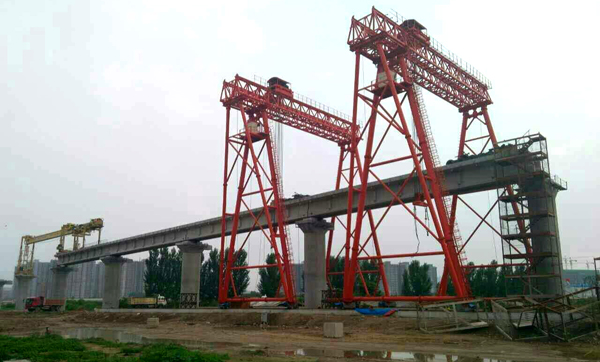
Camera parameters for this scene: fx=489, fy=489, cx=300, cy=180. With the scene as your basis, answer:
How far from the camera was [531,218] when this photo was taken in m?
25.7

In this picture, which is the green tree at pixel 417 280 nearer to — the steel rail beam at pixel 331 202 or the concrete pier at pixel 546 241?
the steel rail beam at pixel 331 202

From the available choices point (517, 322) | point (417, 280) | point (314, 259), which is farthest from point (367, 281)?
point (517, 322)

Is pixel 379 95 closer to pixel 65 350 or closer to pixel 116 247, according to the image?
pixel 65 350

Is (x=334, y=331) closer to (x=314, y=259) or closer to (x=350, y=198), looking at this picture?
(x=350, y=198)

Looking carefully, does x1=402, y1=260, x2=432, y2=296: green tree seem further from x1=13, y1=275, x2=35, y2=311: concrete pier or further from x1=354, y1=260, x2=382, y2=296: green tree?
x1=13, y1=275, x2=35, y2=311: concrete pier

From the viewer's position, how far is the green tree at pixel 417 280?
64625mm

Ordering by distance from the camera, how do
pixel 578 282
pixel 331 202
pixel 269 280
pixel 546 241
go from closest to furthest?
pixel 546 241
pixel 331 202
pixel 578 282
pixel 269 280

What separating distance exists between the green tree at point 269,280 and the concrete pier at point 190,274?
18492 mm

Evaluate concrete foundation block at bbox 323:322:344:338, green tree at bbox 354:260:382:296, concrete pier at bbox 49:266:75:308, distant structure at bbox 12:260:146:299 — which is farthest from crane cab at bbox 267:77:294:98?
distant structure at bbox 12:260:146:299

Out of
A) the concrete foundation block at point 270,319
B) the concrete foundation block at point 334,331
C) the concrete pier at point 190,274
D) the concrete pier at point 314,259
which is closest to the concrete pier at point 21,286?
the concrete pier at point 190,274

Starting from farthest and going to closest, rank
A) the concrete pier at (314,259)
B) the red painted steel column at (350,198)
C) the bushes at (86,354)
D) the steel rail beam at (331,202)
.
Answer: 1. the concrete pier at (314,259)
2. the red painted steel column at (350,198)
3. the steel rail beam at (331,202)
4. the bushes at (86,354)

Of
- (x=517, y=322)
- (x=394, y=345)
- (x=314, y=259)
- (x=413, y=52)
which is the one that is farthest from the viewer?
(x=314, y=259)

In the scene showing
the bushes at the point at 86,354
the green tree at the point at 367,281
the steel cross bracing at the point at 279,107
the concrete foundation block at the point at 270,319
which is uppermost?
the steel cross bracing at the point at 279,107

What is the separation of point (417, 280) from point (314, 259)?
32.4 metres
